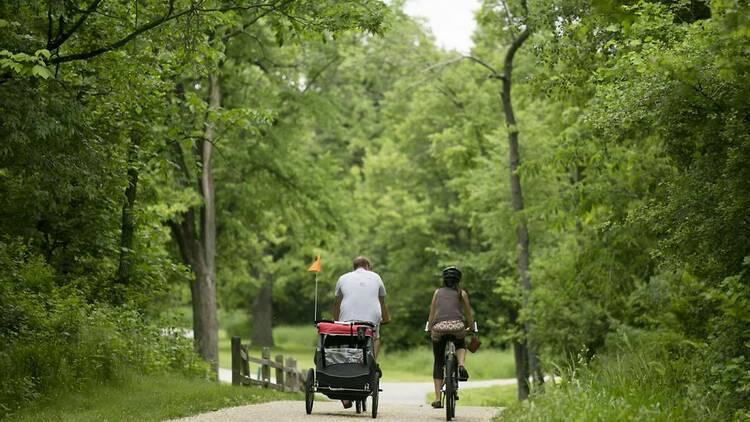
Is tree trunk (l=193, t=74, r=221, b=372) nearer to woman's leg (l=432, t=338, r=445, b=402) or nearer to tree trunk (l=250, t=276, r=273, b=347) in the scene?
woman's leg (l=432, t=338, r=445, b=402)

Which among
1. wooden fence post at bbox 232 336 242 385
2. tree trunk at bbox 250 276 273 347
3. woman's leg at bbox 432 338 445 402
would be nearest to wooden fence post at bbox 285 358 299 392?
wooden fence post at bbox 232 336 242 385

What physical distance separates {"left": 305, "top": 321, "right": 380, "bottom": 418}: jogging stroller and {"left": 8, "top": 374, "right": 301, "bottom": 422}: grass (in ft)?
6.36

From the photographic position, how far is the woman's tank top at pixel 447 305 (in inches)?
512

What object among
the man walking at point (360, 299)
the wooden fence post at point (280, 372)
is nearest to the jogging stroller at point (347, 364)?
the man walking at point (360, 299)

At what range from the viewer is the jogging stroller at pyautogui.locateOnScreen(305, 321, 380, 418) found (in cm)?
1266

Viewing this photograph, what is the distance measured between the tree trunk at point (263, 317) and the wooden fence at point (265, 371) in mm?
27965

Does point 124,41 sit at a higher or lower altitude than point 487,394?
higher

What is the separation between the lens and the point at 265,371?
2023 centimetres

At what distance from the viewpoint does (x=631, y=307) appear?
20.3 m

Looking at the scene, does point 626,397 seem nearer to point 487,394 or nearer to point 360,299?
point 360,299

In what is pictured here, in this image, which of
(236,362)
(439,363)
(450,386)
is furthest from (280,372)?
(450,386)

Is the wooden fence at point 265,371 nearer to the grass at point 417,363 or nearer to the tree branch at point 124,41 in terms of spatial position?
the tree branch at point 124,41

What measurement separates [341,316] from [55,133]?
160 inches

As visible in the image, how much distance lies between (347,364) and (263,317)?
39259 mm
